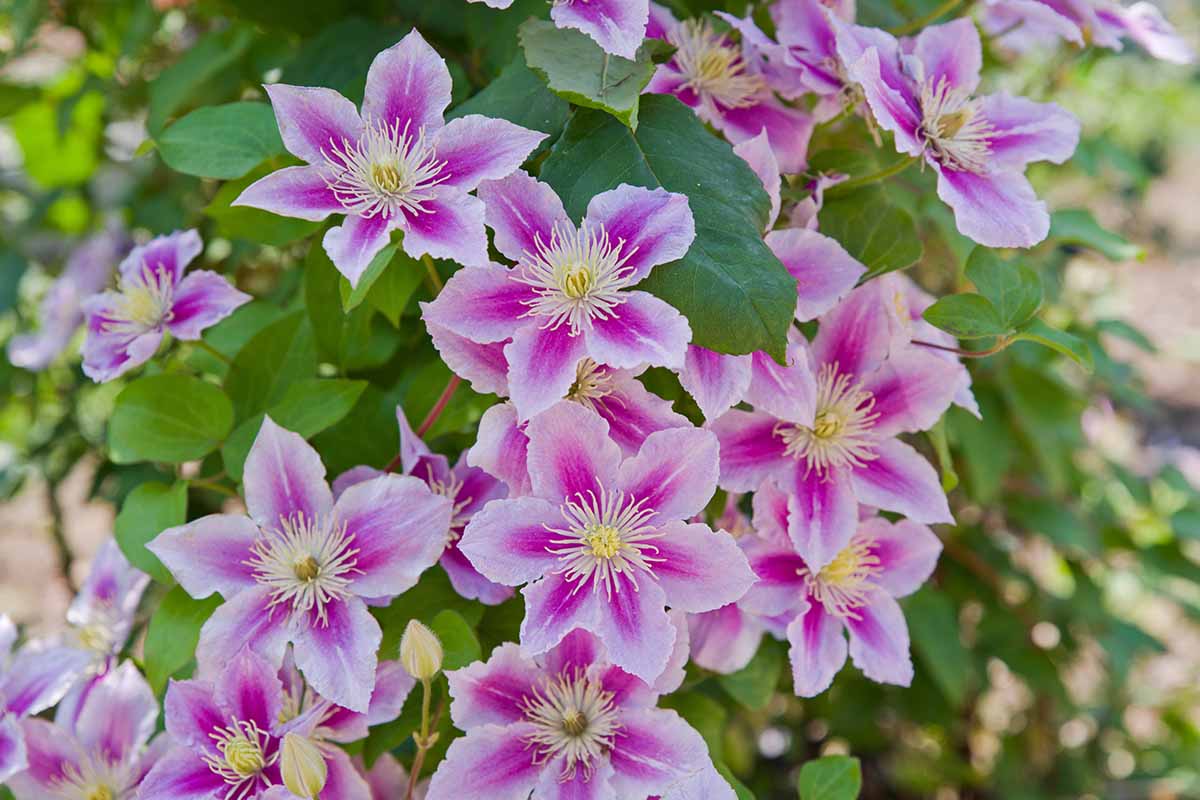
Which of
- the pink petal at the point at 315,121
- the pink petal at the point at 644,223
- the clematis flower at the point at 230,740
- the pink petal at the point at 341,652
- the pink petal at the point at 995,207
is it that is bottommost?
the clematis flower at the point at 230,740

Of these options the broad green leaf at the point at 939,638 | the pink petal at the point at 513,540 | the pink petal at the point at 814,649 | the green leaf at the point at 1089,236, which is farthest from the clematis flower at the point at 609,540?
the broad green leaf at the point at 939,638

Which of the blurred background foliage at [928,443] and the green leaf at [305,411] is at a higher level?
the green leaf at [305,411]

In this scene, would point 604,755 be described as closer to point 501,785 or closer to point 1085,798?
point 501,785

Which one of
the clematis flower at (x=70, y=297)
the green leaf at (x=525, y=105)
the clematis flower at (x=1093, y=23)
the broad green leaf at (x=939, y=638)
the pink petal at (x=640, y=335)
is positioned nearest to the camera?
Answer: the pink petal at (x=640, y=335)

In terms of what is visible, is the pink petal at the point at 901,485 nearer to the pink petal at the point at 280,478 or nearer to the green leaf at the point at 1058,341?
the green leaf at the point at 1058,341

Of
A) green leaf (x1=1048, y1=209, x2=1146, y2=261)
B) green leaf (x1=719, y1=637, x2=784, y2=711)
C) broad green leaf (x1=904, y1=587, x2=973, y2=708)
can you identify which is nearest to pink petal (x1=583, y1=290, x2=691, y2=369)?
green leaf (x1=719, y1=637, x2=784, y2=711)

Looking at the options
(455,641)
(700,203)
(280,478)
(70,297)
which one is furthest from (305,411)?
(70,297)

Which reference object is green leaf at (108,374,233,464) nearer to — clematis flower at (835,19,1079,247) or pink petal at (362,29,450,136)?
pink petal at (362,29,450,136)
